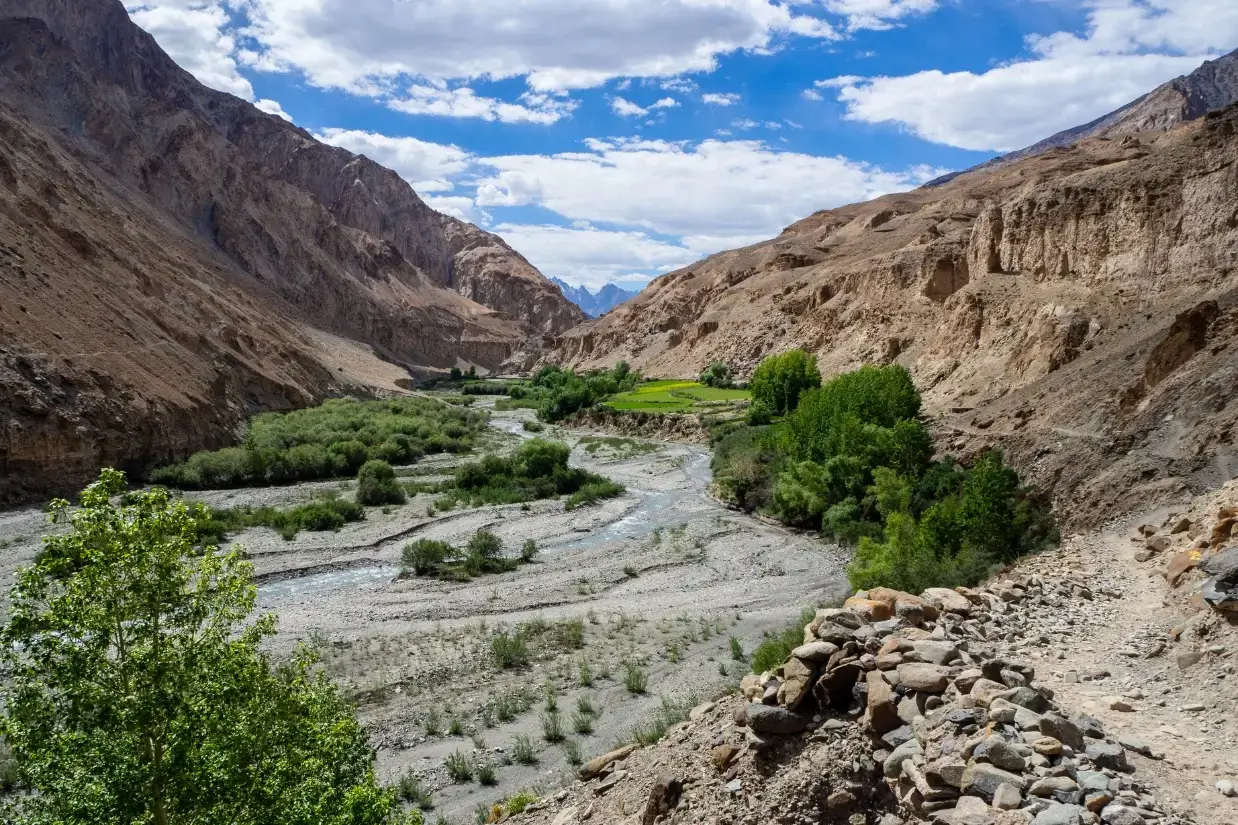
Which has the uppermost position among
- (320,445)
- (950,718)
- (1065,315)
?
(1065,315)

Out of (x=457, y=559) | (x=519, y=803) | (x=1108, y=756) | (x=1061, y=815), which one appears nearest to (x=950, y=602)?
(x=1108, y=756)

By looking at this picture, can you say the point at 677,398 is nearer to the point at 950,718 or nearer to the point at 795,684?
the point at 795,684

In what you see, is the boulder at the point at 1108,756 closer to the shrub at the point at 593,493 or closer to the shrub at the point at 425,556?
the shrub at the point at 425,556

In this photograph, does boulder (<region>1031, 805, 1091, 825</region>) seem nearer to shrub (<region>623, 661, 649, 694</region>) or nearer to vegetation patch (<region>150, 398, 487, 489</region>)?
shrub (<region>623, 661, 649, 694</region>)

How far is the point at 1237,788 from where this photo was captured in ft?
18.7

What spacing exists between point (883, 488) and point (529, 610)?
11026 millimetres

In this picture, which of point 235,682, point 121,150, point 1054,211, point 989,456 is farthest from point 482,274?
point 235,682

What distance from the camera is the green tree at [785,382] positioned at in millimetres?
49906

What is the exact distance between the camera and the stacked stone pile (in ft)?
17.7

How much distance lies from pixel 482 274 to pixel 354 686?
168 m

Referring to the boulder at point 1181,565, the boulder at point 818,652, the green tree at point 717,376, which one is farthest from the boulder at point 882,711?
the green tree at point 717,376

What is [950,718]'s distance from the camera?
20.8 ft

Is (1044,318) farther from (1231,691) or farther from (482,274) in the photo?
(482,274)

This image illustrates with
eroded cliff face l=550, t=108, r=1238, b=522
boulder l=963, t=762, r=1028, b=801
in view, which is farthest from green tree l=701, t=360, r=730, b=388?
boulder l=963, t=762, r=1028, b=801
